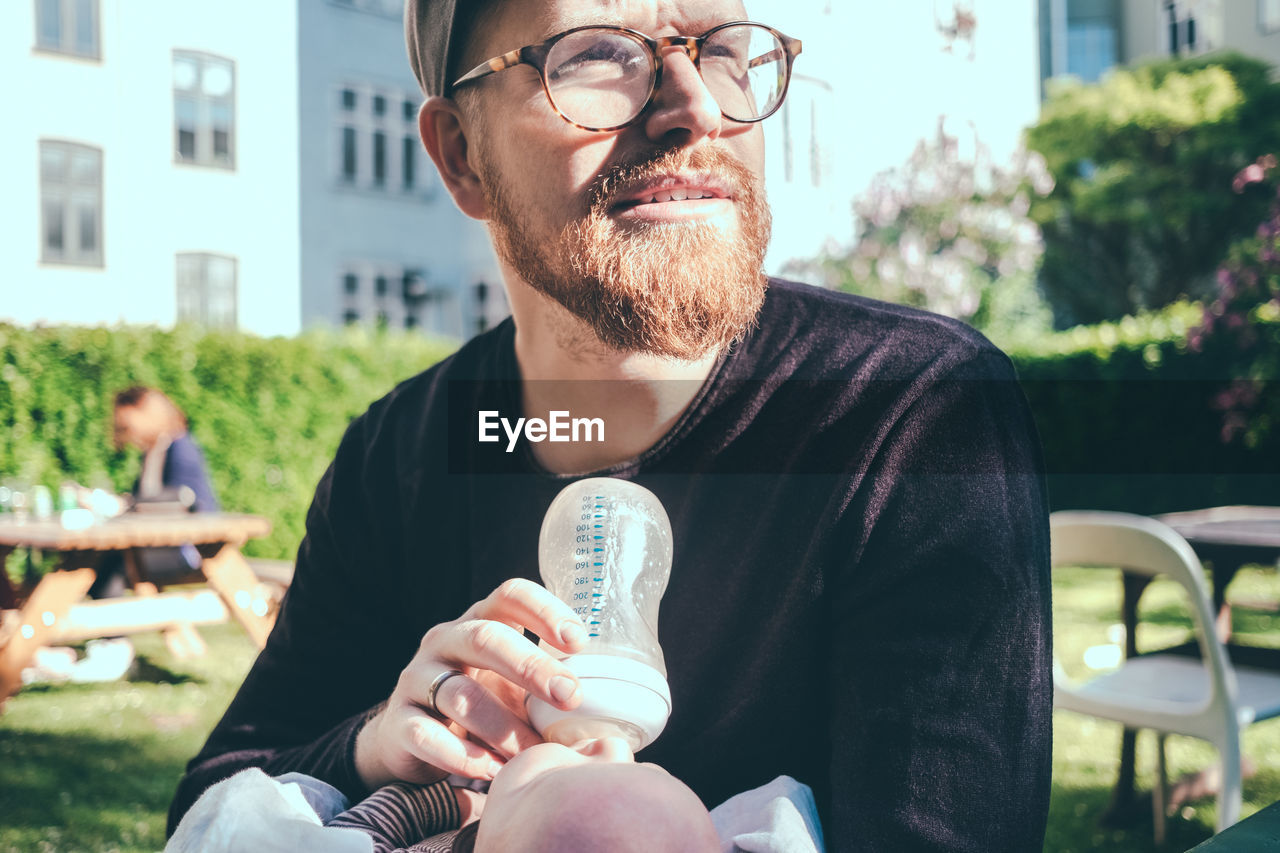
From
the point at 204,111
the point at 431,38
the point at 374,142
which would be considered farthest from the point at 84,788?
the point at 431,38

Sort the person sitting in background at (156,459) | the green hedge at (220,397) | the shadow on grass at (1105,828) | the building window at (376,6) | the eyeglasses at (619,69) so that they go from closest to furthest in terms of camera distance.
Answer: the eyeglasses at (619,69) < the building window at (376,6) < the shadow on grass at (1105,828) < the person sitting in background at (156,459) < the green hedge at (220,397)

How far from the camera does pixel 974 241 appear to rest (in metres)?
8.35

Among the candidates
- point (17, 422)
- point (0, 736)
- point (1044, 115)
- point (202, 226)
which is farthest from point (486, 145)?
point (1044, 115)

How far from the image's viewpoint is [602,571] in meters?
0.52

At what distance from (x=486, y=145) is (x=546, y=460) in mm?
203

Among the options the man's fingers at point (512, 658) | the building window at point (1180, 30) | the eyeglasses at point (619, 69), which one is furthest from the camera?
the building window at point (1180, 30)

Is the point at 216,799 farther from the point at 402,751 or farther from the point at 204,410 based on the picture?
the point at 204,410

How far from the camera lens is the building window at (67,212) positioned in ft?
3.65

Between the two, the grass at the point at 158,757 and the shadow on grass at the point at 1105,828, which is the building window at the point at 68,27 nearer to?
the grass at the point at 158,757

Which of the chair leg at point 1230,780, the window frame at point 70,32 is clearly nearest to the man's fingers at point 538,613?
the window frame at point 70,32

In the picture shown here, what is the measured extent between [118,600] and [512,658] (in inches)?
114

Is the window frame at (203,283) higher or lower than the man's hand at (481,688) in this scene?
higher

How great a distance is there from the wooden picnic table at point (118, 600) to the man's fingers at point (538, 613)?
2.50 metres

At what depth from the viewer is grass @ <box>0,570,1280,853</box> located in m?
1.97
